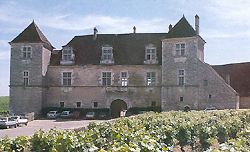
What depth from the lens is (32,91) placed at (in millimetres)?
32156

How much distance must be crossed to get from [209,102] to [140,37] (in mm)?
8619

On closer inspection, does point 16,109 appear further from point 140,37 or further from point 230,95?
point 230,95

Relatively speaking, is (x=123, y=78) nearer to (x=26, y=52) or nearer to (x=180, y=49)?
(x=180, y=49)

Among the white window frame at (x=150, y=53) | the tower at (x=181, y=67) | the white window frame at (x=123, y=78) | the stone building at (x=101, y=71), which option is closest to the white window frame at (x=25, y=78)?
the stone building at (x=101, y=71)

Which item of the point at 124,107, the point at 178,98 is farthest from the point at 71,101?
the point at 178,98

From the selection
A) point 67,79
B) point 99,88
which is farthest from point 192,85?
point 67,79

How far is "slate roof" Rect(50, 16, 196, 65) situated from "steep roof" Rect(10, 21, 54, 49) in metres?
2.08

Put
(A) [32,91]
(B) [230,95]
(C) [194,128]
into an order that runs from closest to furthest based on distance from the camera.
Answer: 1. (C) [194,128]
2. (B) [230,95]
3. (A) [32,91]

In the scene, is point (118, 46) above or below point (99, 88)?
above

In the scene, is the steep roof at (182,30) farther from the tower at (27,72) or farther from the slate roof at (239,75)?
the tower at (27,72)

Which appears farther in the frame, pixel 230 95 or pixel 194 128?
pixel 230 95

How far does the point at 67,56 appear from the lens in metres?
33.4

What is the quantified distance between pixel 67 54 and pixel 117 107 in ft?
20.0

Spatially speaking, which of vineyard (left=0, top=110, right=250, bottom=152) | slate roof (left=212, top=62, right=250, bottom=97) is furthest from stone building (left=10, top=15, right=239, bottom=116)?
vineyard (left=0, top=110, right=250, bottom=152)
